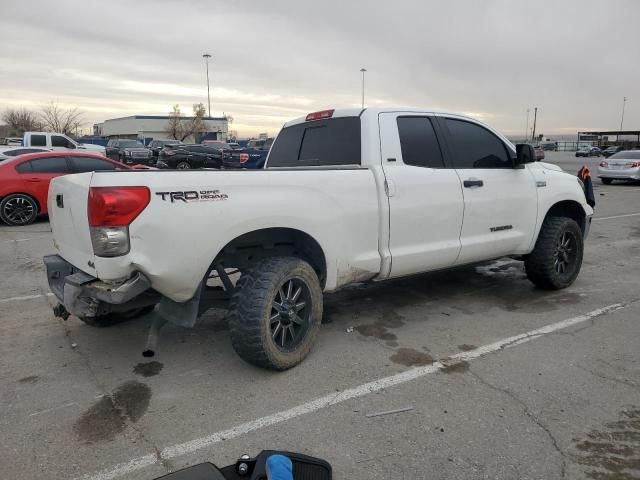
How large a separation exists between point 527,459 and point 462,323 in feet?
6.96

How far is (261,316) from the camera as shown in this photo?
11.4 feet

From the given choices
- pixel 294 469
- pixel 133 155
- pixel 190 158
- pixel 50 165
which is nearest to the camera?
pixel 294 469

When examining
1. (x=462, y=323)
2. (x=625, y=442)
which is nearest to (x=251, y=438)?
(x=625, y=442)

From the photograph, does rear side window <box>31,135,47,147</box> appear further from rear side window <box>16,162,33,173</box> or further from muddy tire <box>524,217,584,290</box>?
muddy tire <box>524,217,584,290</box>

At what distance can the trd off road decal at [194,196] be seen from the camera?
312 centimetres

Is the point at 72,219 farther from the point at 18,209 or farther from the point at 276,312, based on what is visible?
the point at 18,209

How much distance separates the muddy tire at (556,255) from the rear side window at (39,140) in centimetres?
2019

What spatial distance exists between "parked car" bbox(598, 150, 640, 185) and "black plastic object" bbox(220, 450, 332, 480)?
2223cm

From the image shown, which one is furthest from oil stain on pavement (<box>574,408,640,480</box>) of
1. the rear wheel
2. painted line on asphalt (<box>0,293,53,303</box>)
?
the rear wheel

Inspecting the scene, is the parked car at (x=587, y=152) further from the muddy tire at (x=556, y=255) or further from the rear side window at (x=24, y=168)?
the rear side window at (x=24, y=168)

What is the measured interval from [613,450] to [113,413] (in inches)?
114

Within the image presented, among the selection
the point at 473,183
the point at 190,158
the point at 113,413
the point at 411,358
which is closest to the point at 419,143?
the point at 473,183

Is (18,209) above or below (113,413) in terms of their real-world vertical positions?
above

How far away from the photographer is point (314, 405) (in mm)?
3291
